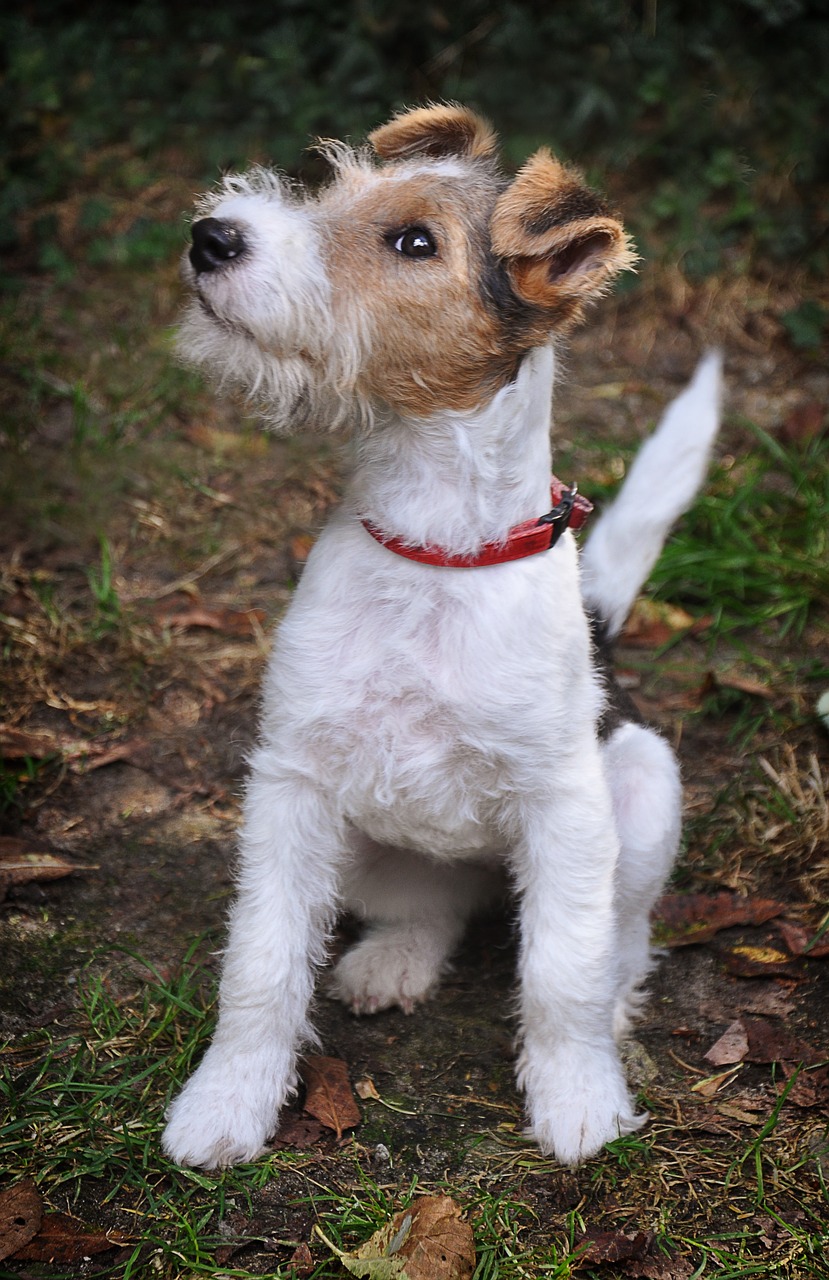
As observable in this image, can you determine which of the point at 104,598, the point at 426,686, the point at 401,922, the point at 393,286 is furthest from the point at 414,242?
the point at 104,598

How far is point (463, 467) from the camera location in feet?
10.4

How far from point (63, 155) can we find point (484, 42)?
266 centimetres

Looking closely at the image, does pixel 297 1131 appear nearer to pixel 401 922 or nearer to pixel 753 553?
pixel 401 922

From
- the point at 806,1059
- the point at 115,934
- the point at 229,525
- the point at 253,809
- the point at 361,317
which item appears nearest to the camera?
the point at 361,317

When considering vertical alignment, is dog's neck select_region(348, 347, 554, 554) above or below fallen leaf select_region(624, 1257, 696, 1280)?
above

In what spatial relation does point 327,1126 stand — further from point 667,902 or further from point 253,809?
point 667,902

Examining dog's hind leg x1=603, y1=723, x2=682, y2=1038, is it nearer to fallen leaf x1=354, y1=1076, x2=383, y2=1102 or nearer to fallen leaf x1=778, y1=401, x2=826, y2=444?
fallen leaf x1=354, y1=1076, x2=383, y2=1102

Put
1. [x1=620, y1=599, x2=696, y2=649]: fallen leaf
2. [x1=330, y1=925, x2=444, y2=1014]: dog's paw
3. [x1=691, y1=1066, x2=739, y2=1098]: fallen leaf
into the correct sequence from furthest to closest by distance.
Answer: [x1=620, y1=599, x2=696, y2=649]: fallen leaf, [x1=330, y1=925, x2=444, y2=1014]: dog's paw, [x1=691, y1=1066, x2=739, y2=1098]: fallen leaf

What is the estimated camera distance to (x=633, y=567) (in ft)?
13.6

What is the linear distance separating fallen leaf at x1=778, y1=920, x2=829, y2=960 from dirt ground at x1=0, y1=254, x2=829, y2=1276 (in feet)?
0.04

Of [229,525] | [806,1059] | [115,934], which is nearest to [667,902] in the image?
[806,1059]

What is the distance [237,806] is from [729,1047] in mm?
1902

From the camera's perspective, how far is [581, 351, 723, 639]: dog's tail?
13.5ft

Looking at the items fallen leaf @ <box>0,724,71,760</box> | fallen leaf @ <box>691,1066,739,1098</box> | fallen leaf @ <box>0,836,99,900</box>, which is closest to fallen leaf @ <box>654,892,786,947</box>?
fallen leaf @ <box>691,1066,739,1098</box>
